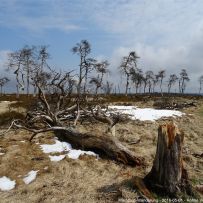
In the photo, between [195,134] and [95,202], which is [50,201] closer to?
[95,202]

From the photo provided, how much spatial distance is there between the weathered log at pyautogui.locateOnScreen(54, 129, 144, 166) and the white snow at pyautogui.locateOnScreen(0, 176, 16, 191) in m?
3.30

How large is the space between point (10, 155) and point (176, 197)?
6.08 metres

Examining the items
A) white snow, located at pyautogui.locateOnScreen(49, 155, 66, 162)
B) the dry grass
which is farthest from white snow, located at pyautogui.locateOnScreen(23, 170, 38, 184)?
the dry grass

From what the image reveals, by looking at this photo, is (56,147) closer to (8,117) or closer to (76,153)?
(76,153)

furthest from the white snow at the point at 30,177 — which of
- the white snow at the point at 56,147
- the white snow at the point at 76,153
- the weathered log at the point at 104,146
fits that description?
the weathered log at the point at 104,146

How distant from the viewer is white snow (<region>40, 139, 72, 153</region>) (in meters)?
12.3

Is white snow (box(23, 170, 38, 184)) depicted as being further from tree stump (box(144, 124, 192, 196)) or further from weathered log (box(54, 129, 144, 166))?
tree stump (box(144, 124, 192, 196))

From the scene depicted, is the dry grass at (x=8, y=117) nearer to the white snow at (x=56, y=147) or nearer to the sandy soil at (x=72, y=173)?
the sandy soil at (x=72, y=173)

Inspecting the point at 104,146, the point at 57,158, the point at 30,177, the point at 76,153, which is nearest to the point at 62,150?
the point at 76,153

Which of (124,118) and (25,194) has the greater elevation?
(124,118)

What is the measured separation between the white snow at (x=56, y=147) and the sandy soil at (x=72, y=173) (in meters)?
0.27

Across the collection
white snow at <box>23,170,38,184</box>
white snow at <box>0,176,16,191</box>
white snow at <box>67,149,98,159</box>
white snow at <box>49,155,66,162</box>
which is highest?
white snow at <box>67,149,98,159</box>

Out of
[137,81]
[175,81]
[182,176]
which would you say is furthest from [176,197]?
[175,81]

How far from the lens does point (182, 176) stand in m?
8.45
